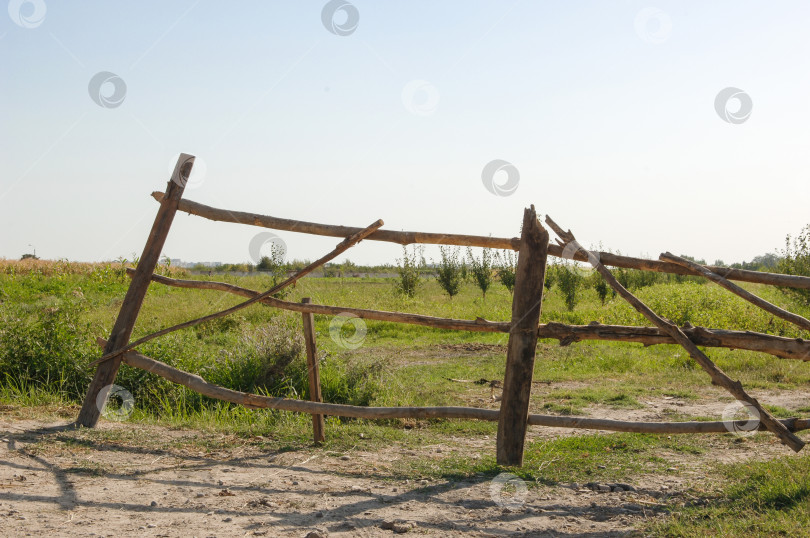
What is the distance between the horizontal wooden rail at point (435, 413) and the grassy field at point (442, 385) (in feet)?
1.13

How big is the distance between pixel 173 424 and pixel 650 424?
4118mm

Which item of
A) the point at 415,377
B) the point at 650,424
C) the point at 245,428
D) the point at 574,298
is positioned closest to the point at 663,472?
the point at 650,424

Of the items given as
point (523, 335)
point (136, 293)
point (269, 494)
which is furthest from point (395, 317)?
point (136, 293)

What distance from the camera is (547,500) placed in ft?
12.6

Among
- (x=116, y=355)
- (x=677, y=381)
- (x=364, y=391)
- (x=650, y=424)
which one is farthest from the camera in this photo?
(x=677, y=381)

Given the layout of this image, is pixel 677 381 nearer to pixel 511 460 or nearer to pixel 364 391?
pixel 364 391

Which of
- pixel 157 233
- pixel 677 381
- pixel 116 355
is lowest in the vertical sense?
pixel 677 381

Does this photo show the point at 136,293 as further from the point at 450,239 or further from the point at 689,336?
the point at 689,336

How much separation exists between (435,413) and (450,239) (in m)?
1.24

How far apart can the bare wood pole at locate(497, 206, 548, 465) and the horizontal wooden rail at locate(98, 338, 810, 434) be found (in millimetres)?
147

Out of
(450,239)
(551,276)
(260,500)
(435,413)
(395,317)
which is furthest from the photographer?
(551,276)

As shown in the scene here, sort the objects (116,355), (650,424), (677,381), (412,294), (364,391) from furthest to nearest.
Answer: (412,294) → (677,381) → (364,391) → (116,355) → (650,424)

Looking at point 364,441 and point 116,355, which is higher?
point 116,355

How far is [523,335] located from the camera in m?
4.23
